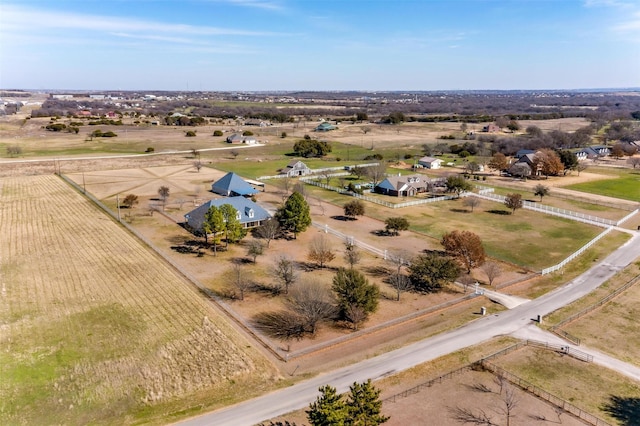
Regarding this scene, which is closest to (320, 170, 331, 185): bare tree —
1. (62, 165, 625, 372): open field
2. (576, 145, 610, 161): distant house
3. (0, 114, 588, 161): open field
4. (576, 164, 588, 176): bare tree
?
(62, 165, 625, 372): open field

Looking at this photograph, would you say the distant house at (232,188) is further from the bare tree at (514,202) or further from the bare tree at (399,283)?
the bare tree at (514,202)

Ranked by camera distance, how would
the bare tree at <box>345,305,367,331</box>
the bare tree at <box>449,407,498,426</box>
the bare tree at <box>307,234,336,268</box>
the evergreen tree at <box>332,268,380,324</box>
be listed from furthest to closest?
1. the bare tree at <box>307,234,336,268</box>
2. the evergreen tree at <box>332,268,380,324</box>
3. the bare tree at <box>345,305,367,331</box>
4. the bare tree at <box>449,407,498,426</box>

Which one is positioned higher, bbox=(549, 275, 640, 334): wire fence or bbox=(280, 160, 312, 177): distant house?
bbox=(280, 160, 312, 177): distant house

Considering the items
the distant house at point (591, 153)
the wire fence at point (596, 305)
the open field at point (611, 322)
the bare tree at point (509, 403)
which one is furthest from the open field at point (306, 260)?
the distant house at point (591, 153)

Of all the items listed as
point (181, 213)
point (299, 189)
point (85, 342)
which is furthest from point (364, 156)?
point (85, 342)

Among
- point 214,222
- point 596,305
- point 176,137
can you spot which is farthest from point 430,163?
point 176,137

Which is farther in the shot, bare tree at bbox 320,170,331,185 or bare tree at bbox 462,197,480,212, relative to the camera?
bare tree at bbox 320,170,331,185

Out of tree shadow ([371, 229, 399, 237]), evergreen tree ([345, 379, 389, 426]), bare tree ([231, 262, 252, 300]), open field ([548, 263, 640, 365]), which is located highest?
evergreen tree ([345, 379, 389, 426])

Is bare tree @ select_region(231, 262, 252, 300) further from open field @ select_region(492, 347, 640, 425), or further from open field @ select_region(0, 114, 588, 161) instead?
open field @ select_region(0, 114, 588, 161)
